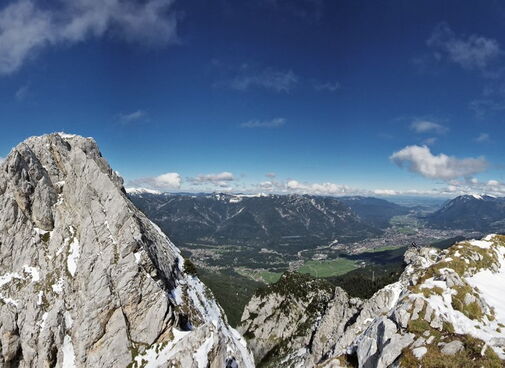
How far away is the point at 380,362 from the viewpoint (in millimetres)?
20875

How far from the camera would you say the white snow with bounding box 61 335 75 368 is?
5669 centimetres

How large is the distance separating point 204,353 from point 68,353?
28.1 m

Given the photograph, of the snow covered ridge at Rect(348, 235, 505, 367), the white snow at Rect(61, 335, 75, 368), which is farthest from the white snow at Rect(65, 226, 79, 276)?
the snow covered ridge at Rect(348, 235, 505, 367)

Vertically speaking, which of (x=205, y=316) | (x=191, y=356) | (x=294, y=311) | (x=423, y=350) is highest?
(x=423, y=350)

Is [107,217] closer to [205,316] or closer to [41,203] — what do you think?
[41,203]

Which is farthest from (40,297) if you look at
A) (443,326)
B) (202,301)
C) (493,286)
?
(493,286)

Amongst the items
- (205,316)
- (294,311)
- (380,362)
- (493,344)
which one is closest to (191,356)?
(205,316)

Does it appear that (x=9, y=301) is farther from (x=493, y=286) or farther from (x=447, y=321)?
(x=493, y=286)

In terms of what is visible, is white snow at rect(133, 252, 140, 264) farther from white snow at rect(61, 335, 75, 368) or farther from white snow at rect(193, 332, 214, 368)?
white snow at rect(193, 332, 214, 368)

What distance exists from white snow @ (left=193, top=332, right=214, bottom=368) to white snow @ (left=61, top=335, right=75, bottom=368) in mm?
25579

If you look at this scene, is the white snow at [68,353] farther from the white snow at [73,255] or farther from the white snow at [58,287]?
the white snow at [73,255]

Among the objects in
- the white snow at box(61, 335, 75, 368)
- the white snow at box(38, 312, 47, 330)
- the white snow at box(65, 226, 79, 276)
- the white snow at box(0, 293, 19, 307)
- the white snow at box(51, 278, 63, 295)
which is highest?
the white snow at box(65, 226, 79, 276)

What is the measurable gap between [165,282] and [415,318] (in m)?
55.8

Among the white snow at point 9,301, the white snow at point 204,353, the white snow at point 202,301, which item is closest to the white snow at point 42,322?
the white snow at point 9,301
